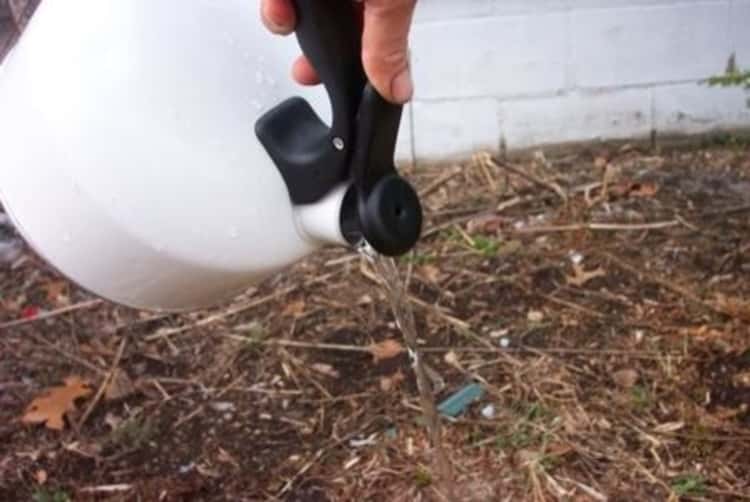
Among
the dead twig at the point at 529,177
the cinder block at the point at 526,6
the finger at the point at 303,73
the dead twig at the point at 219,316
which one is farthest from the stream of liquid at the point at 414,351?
the cinder block at the point at 526,6

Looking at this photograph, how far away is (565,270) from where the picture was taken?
1968 millimetres

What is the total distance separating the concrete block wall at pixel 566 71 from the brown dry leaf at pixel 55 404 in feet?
3.10

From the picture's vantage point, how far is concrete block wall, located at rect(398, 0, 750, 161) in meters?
2.27

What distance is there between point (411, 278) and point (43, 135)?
1220 millimetres

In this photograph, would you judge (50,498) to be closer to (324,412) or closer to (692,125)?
(324,412)

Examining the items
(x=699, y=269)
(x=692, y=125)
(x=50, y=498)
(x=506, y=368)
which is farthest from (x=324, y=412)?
(x=692, y=125)

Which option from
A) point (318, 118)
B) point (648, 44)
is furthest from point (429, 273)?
point (318, 118)

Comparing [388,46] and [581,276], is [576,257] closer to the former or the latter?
[581,276]

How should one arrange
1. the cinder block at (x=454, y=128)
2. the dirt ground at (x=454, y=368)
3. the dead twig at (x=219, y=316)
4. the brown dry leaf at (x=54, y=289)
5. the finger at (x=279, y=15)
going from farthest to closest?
the cinder block at (x=454, y=128) < the brown dry leaf at (x=54, y=289) < the dead twig at (x=219, y=316) < the dirt ground at (x=454, y=368) < the finger at (x=279, y=15)

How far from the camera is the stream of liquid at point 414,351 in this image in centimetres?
109

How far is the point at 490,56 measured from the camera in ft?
7.56

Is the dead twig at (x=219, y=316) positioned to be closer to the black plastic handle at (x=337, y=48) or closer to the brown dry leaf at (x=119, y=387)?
the brown dry leaf at (x=119, y=387)

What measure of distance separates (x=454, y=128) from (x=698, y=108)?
0.54m

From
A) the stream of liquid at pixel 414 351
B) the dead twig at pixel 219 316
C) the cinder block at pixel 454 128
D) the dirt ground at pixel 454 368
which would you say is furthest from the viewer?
the cinder block at pixel 454 128
